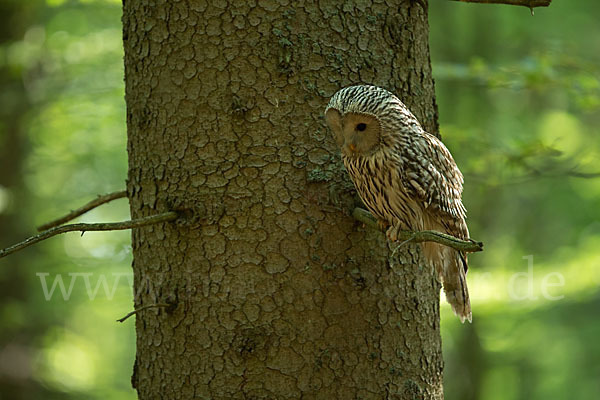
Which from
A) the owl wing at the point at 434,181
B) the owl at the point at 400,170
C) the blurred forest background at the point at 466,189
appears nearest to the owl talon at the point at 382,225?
the owl at the point at 400,170

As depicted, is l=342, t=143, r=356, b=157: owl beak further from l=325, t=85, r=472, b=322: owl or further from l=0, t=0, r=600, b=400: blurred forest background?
l=0, t=0, r=600, b=400: blurred forest background

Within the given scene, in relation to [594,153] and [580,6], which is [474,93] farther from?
[594,153]

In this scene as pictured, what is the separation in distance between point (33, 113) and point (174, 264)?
6231mm

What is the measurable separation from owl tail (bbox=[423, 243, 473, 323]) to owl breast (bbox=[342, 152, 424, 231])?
0.14 meters

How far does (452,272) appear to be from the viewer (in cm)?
284

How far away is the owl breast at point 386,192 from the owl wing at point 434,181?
1.8 inches

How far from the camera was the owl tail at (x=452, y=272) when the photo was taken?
2723 mm

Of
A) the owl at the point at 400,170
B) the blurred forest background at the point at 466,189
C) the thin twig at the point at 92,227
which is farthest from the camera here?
the blurred forest background at the point at 466,189

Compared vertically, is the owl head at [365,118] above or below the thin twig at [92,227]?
above

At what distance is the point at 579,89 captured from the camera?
4590 millimetres

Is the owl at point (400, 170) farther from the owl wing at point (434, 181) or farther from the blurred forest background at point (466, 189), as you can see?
the blurred forest background at point (466, 189)

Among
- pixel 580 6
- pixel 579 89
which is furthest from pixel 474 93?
pixel 579 89

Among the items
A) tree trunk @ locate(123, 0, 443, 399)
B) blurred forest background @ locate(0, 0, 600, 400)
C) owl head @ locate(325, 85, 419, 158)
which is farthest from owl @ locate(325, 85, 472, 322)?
blurred forest background @ locate(0, 0, 600, 400)

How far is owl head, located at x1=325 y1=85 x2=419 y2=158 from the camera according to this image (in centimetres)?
234
